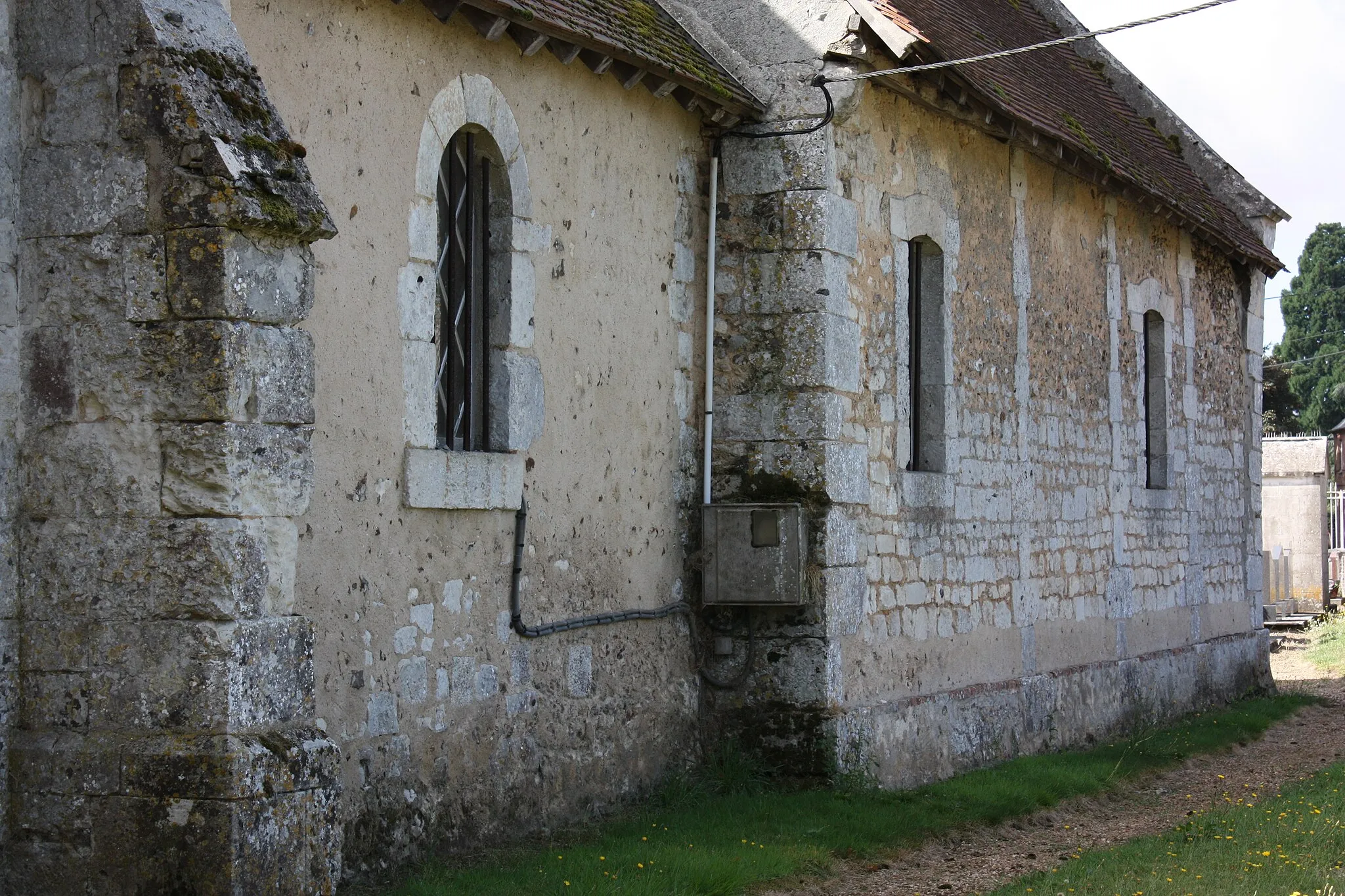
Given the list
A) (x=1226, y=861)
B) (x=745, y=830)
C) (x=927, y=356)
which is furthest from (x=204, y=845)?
(x=927, y=356)

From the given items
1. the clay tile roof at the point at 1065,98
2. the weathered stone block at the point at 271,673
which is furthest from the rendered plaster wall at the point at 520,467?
the clay tile roof at the point at 1065,98

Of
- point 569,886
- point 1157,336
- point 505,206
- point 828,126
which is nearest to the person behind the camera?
point 569,886

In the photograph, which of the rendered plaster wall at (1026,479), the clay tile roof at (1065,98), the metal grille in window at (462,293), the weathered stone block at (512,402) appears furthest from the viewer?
the clay tile roof at (1065,98)

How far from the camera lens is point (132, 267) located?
5430mm

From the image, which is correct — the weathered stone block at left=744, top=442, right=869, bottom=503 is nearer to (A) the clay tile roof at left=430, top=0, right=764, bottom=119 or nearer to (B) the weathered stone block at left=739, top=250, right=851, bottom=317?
(B) the weathered stone block at left=739, top=250, right=851, bottom=317

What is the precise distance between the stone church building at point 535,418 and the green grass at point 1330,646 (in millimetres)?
5182

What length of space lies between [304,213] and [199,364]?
2.03 feet

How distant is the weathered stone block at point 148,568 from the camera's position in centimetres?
536

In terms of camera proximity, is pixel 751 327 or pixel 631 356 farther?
pixel 751 327

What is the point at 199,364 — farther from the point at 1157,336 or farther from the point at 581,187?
the point at 1157,336

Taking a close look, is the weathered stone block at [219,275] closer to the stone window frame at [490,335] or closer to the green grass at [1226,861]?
the stone window frame at [490,335]

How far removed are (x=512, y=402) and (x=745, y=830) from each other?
2.40 m

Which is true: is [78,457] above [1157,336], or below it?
below

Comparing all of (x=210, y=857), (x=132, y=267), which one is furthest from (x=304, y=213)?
(x=210, y=857)
